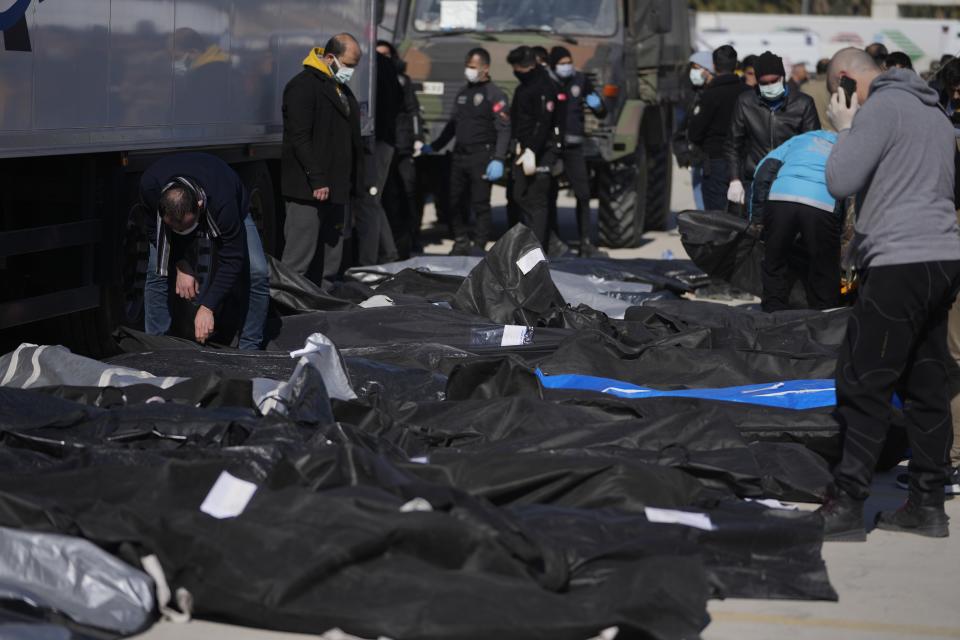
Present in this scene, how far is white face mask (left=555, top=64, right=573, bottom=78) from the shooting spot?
1345cm

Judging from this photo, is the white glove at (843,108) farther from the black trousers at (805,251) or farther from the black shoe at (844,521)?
the black trousers at (805,251)

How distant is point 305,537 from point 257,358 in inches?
116

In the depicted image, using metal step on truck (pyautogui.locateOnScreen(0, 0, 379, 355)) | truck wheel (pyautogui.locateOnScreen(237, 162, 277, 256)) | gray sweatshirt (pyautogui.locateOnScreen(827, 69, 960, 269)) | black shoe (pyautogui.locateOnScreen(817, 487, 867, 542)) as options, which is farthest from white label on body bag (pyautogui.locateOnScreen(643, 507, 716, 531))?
truck wheel (pyautogui.locateOnScreen(237, 162, 277, 256))

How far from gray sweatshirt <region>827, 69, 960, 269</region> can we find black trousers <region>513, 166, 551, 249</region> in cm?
787

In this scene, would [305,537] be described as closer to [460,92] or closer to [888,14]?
[460,92]

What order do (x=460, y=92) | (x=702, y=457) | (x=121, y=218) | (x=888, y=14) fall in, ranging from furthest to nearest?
(x=888, y=14), (x=460, y=92), (x=121, y=218), (x=702, y=457)

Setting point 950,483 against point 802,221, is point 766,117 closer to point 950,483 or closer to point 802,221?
point 802,221

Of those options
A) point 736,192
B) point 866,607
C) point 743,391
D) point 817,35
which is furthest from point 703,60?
point 817,35

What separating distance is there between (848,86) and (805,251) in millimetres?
3621

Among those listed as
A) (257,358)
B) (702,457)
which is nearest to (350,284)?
(257,358)

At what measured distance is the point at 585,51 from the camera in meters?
14.6

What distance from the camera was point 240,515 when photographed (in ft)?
14.8

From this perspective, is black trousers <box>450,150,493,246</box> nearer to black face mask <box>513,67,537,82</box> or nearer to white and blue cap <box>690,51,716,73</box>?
black face mask <box>513,67,537,82</box>

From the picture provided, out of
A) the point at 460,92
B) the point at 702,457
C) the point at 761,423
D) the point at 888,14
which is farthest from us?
the point at 888,14
